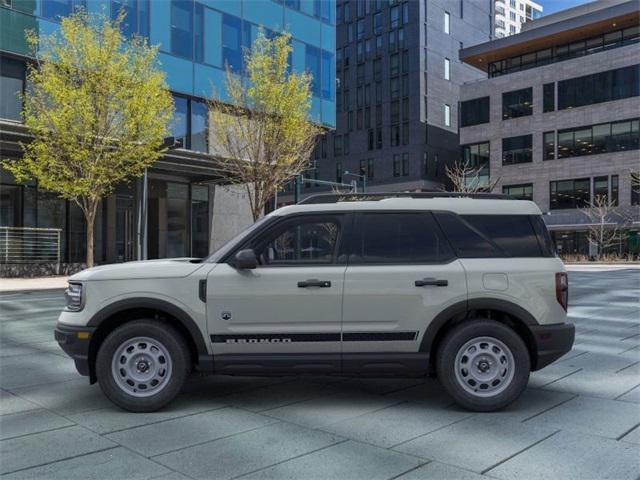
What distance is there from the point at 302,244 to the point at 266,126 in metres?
17.8

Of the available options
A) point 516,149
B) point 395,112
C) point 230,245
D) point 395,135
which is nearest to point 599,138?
point 516,149

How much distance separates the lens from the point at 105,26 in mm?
20438

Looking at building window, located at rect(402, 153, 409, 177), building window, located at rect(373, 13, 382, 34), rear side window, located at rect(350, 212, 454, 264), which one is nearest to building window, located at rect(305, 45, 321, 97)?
rear side window, located at rect(350, 212, 454, 264)

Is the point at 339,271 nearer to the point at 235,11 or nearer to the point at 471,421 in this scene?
the point at 471,421

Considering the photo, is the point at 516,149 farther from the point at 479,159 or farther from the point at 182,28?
the point at 182,28

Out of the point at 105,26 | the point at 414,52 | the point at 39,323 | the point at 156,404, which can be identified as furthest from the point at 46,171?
the point at 414,52

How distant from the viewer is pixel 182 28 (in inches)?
1029

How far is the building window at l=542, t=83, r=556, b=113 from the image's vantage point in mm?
56969

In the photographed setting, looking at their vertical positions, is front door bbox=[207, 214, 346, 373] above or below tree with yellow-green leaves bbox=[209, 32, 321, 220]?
below

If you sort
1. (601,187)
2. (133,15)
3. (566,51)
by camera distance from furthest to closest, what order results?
(566,51), (601,187), (133,15)

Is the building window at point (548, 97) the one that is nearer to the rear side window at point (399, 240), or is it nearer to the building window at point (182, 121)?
the building window at point (182, 121)

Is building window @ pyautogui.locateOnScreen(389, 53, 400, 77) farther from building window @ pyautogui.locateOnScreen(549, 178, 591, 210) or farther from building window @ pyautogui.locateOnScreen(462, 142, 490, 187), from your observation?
building window @ pyautogui.locateOnScreen(549, 178, 591, 210)

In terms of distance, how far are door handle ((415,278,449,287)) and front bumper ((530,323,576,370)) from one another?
0.88 meters

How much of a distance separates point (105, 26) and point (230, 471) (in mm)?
20171
